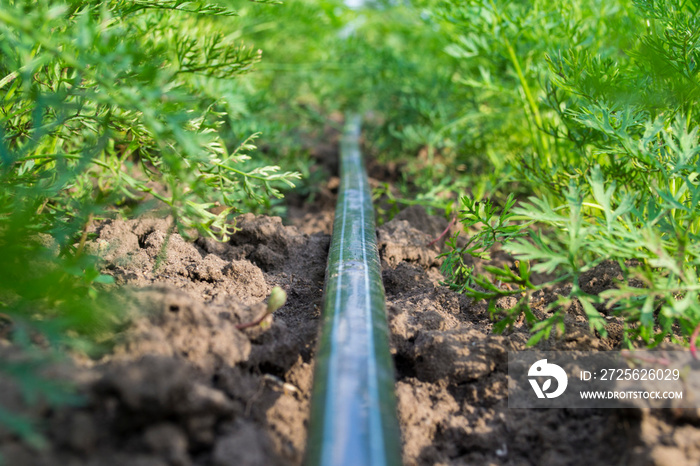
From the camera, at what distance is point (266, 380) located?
1437mm

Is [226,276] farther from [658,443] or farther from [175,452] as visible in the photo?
[658,443]

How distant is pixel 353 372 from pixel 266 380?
13.3 inches

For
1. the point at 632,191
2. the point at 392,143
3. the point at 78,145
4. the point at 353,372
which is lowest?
the point at 353,372

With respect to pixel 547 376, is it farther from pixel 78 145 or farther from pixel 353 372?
pixel 78 145

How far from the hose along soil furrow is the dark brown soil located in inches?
5.6

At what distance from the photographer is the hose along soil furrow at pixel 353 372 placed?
1060 millimetres

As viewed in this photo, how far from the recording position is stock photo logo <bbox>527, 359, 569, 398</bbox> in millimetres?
1455

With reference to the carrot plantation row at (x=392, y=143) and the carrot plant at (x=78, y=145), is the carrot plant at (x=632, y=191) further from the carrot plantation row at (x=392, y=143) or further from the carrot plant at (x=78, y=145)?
the carrot plant at (x=78, y=145)

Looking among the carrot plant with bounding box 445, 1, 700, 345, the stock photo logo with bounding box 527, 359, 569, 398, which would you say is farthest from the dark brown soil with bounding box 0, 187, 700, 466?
the carrot plant with bounding box 445, 1, 700, 345

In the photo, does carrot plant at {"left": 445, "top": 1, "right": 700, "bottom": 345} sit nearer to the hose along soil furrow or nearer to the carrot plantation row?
the carrot plantation row

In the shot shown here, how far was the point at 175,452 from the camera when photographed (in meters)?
0.99

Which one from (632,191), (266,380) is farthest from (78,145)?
(632,191)

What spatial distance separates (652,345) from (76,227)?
1750 millimetres

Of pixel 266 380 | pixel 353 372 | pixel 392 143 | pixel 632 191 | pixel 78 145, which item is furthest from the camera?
pixel 392 143
